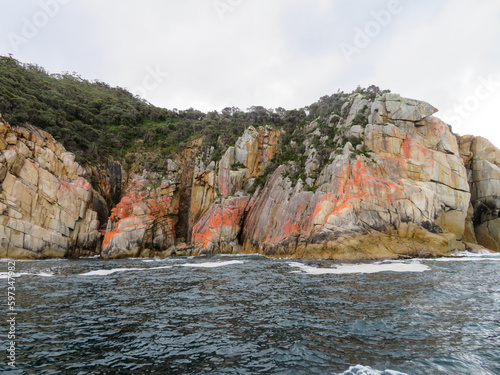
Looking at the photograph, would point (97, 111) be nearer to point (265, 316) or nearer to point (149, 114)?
point (149, 114)

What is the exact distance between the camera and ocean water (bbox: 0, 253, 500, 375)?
6989 mm

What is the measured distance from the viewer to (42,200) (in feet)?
126

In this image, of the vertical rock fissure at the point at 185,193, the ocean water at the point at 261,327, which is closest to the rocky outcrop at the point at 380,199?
the vertical rock fissure at the point at 185,193

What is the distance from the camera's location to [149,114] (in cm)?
7669

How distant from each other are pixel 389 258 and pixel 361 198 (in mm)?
7722

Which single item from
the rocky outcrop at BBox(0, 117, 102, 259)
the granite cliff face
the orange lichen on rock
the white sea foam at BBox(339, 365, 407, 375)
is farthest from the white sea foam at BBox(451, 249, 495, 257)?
the rocky outcrop at BBox(0, 117, 102, 259)

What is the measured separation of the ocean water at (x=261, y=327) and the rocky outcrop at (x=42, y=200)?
23.8 meters

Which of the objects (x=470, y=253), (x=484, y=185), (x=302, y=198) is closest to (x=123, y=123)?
(x=302, y=198)

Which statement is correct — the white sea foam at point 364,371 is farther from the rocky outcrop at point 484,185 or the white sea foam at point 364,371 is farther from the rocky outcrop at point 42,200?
the rocky outcrop at point 484,185

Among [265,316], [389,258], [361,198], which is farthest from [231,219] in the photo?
[265,316]

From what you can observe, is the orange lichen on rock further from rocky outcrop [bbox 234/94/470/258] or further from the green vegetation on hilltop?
the green vegetation on hilltop

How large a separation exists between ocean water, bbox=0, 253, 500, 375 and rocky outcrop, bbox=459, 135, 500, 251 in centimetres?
3076

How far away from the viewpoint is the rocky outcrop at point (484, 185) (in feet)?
129

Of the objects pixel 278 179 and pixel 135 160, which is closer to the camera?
pixel 278 179
